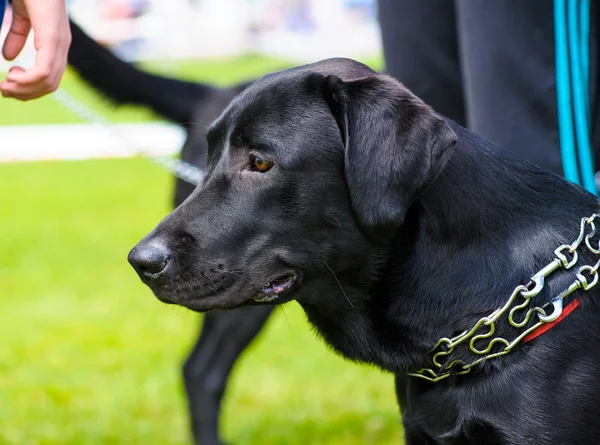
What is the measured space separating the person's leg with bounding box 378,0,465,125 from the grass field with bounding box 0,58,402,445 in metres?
1.01

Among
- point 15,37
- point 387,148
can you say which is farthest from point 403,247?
point 15,37

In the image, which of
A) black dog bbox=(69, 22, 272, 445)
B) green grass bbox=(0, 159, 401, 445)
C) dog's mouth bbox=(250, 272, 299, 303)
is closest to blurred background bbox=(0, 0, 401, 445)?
green grass bbox=(0, 159, 401, 445)

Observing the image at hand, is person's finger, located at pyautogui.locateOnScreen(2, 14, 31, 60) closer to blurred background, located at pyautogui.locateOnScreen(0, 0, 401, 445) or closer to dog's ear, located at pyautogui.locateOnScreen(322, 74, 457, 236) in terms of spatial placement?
blurred background, located at pyautogui.locateOnScreen(0, 0, 401, 445)

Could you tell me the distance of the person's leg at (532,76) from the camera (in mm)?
2615

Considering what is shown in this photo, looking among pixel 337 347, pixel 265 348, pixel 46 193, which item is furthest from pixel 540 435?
pixel 46 193

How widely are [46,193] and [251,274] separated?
8.31m

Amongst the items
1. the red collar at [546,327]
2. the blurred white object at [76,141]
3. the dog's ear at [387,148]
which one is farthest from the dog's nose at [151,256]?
the blurred white object at [76,141]

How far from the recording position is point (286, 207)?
2285mm

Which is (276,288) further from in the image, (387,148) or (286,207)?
(387,148)

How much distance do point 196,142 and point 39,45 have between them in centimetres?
169

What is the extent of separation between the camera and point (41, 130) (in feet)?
48.8

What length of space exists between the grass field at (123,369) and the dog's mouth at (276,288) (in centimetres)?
105

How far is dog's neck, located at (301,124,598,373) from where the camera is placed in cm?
221

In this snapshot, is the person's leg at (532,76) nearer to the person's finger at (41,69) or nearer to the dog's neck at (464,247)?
the dog's neck at (464,247)
